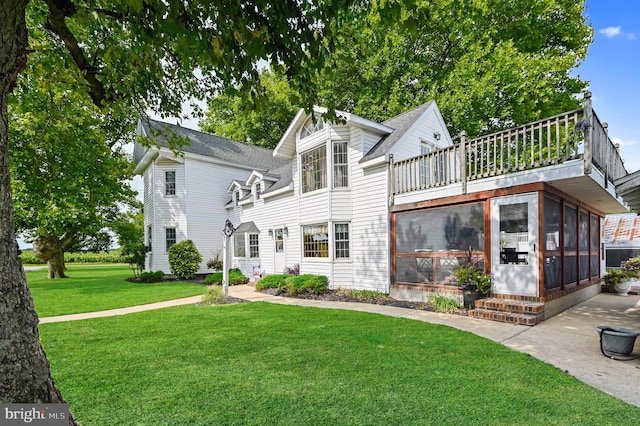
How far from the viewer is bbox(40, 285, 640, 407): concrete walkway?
4.05 m

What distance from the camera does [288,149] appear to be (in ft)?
44.4

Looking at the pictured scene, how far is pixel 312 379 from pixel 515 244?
5.98 m

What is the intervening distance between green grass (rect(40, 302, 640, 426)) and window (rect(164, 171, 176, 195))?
1300 cm

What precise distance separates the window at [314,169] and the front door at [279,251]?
119 inches

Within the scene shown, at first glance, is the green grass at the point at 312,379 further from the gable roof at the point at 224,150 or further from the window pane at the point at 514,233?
the gable roof at the point at 224,150

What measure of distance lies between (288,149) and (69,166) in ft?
39.1

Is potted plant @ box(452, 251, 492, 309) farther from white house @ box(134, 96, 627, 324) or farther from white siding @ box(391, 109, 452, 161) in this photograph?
white siding @ box(391, 109, 452, 161)

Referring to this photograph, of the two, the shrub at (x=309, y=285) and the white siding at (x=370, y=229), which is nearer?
the white siding at (x=370, y=229)

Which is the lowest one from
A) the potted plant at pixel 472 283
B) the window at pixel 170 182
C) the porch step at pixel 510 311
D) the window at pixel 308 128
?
the porch step at pixel 510 311

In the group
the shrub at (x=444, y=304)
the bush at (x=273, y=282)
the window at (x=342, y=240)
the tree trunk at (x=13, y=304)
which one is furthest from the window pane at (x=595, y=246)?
the tree trunk at (x=13, y=304)

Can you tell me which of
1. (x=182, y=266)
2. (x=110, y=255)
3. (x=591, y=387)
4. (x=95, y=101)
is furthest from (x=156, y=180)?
(x=110, y=255)

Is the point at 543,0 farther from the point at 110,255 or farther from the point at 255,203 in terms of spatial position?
the point at 110,255

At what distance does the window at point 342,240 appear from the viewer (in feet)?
37.5

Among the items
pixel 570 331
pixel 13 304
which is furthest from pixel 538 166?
pixel 13 304
